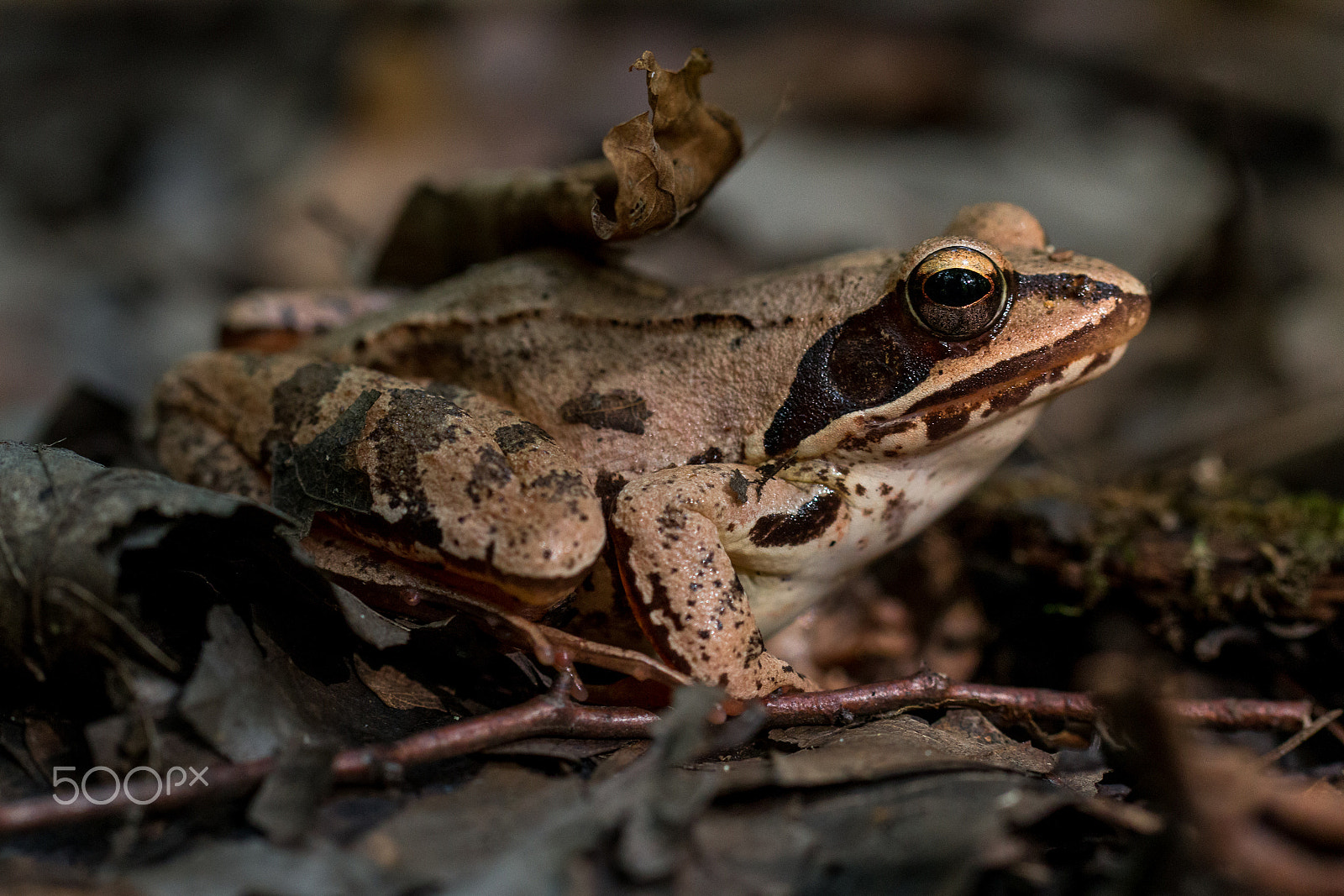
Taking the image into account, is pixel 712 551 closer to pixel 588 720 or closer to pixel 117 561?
pixel 588 720

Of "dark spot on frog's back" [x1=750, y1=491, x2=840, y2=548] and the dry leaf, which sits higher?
"dark spot on frog's back" [x1=750, y1=491, x2=840, y2=548]

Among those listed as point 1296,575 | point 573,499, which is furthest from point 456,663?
point 1296,575

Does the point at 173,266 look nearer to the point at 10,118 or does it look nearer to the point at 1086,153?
the point at 10,118

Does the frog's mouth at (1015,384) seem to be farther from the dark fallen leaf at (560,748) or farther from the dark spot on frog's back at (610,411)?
the dark fallen leaf at (560,748)

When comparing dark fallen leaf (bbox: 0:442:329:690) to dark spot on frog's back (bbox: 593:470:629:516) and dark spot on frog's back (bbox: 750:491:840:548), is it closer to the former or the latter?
dark spot on frog's back (bbox: 593:470:629:516)

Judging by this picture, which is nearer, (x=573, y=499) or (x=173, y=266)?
(x=573, y=499)

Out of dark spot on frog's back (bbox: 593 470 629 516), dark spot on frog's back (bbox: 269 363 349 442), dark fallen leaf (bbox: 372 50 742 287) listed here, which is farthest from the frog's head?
dark spot on frog's back (bbox: 269 363 349 442)
